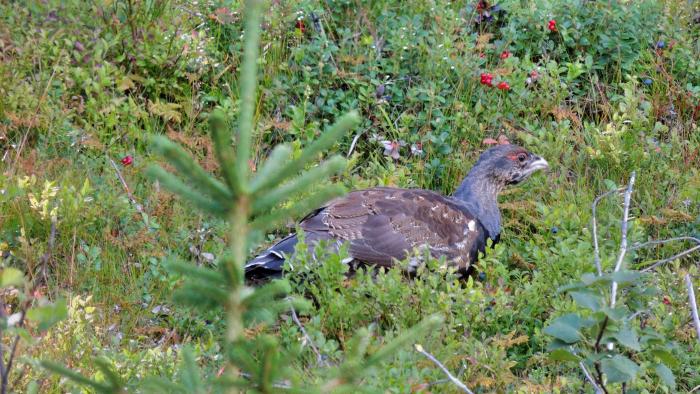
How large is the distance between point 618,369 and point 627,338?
0.41 ft

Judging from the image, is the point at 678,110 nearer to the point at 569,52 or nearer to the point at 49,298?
the point at 569,52

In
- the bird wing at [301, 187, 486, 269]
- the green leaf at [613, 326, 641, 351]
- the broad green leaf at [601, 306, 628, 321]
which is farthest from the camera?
the bird wing at [301, 187, 486, 269]

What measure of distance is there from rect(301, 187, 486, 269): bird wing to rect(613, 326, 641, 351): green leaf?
8.03 ft

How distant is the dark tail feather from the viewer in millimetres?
5855

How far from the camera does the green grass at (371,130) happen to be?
539 centimetres

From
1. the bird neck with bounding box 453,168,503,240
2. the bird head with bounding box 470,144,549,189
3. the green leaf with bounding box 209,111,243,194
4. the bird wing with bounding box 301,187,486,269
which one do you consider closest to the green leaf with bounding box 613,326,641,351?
the green leaf with bounding box 209,111,243,194

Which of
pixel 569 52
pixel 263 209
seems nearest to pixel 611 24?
pixel 569 52

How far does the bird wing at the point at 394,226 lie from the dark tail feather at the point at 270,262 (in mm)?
238

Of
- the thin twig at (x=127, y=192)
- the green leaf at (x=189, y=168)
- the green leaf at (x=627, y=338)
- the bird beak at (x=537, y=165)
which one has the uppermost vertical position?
the thin twig at (x=127, y=192)

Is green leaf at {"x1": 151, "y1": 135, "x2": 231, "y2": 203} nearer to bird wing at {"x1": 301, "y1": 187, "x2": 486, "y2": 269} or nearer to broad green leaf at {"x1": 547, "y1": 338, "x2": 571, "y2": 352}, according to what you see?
broad green leaf at {"x1": 547, "y1": 338, "x2": 571, "y2": 352}

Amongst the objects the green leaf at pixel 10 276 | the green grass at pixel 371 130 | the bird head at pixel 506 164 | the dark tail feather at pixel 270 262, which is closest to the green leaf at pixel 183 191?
the green leaf at pixel 10 276

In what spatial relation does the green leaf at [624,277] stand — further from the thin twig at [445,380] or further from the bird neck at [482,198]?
the bird neck at [482,198]

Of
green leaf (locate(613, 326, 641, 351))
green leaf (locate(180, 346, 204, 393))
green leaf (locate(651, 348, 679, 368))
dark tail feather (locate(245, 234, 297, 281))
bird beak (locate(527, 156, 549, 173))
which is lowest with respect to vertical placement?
green leaf (locate(651, 348, 679, 368))

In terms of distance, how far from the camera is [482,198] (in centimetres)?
691
